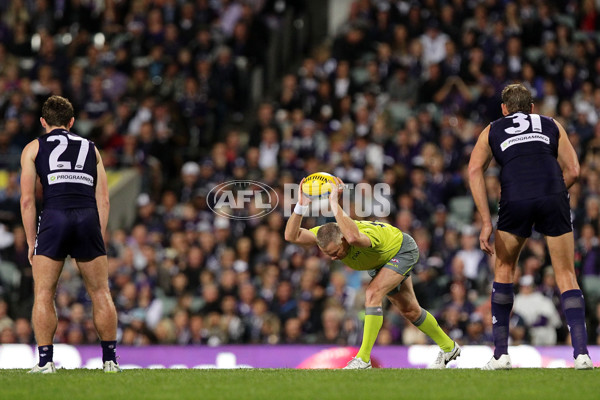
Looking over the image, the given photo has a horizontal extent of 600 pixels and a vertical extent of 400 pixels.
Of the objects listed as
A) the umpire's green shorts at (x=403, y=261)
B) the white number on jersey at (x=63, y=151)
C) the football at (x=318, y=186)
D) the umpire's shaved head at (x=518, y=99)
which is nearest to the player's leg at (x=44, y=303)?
the white number on jersey at (x=63, y=151)

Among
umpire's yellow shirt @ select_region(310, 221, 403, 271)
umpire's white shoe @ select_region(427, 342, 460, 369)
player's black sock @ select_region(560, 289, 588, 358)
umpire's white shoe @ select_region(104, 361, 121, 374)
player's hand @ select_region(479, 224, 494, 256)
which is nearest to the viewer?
player's black sock @ select_region(560, 289, 588, 358)

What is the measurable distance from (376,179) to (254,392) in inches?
410

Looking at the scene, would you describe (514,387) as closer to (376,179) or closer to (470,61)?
(376,179)

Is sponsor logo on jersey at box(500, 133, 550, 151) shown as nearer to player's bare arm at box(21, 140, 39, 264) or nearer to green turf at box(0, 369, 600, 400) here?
green turf at box(0, 369, 600, 400)

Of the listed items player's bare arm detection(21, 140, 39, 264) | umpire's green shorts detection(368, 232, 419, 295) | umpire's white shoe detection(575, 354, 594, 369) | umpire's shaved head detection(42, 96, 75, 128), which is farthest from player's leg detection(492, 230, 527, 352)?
player's bare arm detection(21, 140, 39, 264)

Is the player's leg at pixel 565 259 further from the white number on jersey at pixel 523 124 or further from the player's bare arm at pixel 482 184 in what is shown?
the white number on jersey at pixel 523 124

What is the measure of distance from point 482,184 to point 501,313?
120 centimetres

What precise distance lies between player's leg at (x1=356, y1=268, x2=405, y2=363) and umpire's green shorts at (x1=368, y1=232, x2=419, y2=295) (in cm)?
6

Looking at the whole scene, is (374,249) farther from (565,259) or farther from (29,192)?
(29,192)

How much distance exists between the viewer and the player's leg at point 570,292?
909 centimetres

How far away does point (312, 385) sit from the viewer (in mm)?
8289

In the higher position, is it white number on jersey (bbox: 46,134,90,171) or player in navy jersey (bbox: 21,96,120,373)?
white number on jersey (bbox: 46,134,90,171)

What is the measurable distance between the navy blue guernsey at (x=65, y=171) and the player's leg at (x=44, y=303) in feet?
1.75

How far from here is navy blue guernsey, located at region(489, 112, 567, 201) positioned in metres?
9.12
